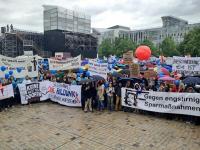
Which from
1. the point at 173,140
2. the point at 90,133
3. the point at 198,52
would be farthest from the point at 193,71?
the point at 198,52

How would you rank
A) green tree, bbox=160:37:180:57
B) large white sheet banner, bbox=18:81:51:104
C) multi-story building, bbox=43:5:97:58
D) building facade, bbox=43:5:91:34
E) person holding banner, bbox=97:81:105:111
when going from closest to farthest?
person holding banner, bbox=97:81:105:111 → large white sheet banner, bbox=18:81:51:104 → multi-story building, bbox=43:5:97:58 → green tree, bbox=160:37:180:57 → building facade, bbox=43:5:91:34

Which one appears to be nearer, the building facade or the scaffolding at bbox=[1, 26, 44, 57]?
the scaffolding at bbox=[1, 26, 44, 57]

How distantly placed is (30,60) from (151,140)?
29.2 ft

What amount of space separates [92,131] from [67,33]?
5797 cm

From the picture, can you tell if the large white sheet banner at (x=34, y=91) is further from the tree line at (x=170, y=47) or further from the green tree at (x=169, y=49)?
the green tree at (x=169, y=49)

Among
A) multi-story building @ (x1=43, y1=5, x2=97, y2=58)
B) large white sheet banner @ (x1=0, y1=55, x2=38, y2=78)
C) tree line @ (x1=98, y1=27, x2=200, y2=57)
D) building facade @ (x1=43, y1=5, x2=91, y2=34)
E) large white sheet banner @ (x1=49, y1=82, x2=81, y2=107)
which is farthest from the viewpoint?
building facade @ (x1=43, y1=5, x2=91, y2=34)

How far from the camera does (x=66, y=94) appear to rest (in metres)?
12.1

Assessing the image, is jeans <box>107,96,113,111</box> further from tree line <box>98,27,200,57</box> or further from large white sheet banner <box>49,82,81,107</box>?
tree line <box>98,27,200,57</box>

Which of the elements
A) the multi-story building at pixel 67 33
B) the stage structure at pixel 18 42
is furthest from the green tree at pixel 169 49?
the stage structure at pixel 18 42

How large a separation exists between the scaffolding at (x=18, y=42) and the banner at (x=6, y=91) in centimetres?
5158

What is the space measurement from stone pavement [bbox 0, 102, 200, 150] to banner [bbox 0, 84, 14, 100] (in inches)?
38.2

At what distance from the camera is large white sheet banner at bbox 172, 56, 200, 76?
1396 centimetres

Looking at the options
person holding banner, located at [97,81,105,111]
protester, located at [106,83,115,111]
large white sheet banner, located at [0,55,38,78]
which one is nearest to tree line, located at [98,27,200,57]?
protester, located at [106,83,115,111]

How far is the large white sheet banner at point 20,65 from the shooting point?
12400 millimetres
